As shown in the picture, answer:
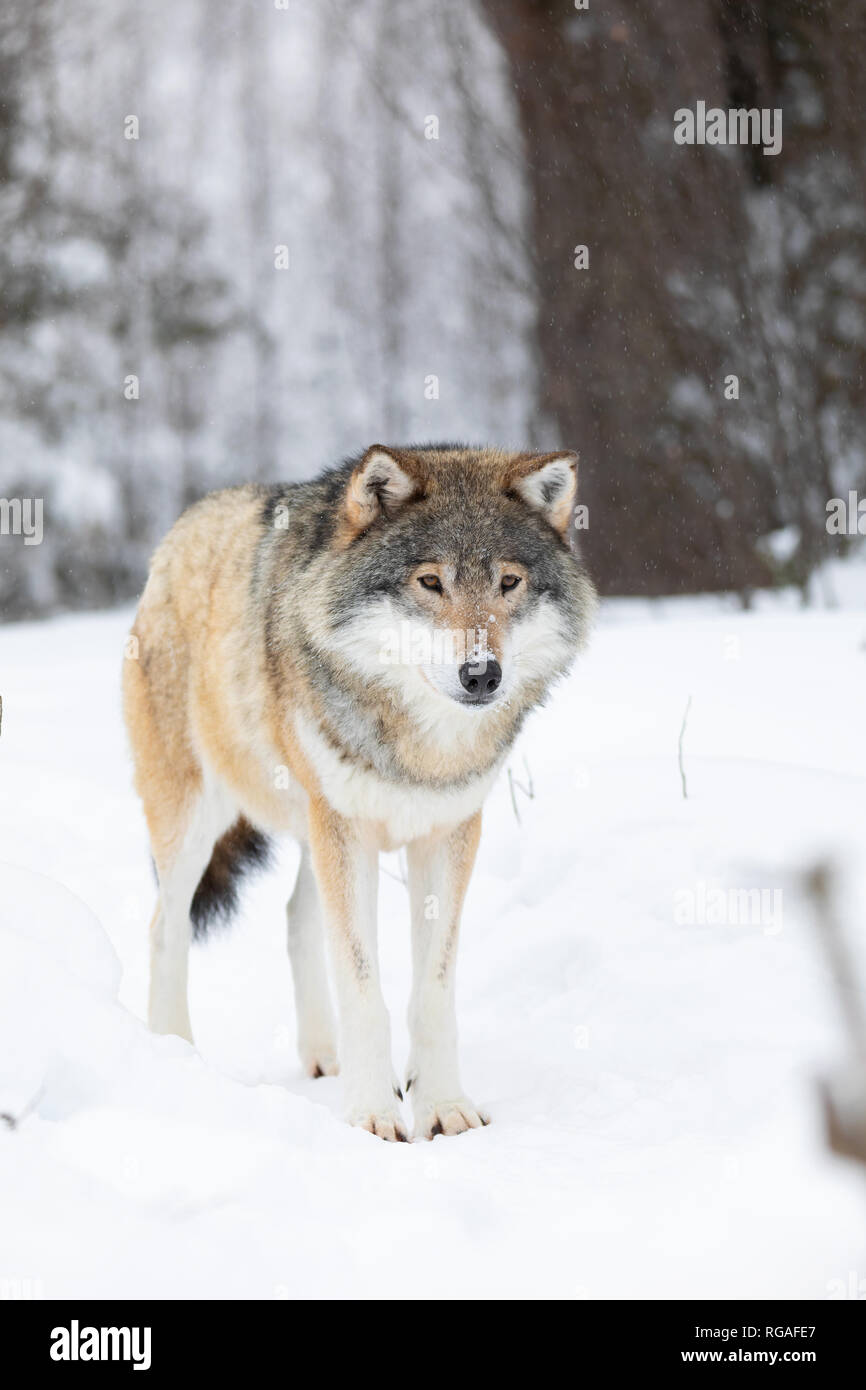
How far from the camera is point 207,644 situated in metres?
4.12

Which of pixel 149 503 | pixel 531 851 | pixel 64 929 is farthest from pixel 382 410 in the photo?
pixel 64 929

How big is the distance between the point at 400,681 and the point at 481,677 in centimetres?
36

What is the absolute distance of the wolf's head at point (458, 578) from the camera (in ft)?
10.6

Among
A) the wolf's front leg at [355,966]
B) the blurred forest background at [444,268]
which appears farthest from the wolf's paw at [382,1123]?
the blurred forest background at [444,268]

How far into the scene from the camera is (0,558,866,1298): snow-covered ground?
211cm

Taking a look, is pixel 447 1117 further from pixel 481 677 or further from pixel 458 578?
pixel 458 578

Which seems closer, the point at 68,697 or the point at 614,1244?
the point at 614,1244

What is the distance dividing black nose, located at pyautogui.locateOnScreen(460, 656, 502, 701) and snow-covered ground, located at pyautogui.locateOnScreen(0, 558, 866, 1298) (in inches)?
38.6

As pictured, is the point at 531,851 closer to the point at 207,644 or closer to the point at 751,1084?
the point at 207,644

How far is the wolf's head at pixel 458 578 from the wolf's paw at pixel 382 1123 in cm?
107

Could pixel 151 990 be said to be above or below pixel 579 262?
below

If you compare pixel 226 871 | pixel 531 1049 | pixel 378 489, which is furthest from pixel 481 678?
pixel 226 871

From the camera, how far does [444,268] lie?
12.1 metres
